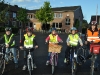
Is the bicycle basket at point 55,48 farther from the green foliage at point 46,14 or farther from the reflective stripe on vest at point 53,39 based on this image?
the green foliage at point 46,14

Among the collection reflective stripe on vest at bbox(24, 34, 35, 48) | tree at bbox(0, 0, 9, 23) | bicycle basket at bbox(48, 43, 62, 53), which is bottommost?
bicycle basket at bbox(48, 43, 62, 53)

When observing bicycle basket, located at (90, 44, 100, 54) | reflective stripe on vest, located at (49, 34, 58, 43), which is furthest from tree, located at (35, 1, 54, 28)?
bicycle basket, located at (90, 44, 100, 54)

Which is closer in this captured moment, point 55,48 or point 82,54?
point 55,48

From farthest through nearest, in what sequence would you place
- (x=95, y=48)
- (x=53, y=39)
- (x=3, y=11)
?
(x=3, y=11), (x=53, y=39), (x=95, y=48)

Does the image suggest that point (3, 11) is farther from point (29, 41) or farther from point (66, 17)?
point (29, 41)

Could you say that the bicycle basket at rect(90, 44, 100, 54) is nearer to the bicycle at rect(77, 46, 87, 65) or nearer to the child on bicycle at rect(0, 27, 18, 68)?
the bicycle at rect(77, 46, 87, 65)

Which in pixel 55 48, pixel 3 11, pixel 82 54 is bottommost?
pixel 82 54

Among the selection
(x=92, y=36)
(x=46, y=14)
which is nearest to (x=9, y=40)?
(x=92, y=36)

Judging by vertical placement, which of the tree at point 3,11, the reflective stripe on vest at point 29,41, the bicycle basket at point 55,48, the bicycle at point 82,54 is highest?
the tree at point 3,11

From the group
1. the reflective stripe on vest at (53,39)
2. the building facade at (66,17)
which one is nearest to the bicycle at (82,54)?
the reflective stripe on vest at (53,39)

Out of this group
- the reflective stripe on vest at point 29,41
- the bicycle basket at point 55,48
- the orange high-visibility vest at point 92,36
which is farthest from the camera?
the orange high-visibility vest at point 92,36

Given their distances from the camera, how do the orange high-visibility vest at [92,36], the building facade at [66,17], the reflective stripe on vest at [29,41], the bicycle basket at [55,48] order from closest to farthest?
the bicycle basket at [55,48] < the reflective stripe on vest at [29,41] < the orange high-visibility vest at [92,36] < the building facade at [66,17]

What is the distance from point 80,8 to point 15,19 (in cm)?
2175

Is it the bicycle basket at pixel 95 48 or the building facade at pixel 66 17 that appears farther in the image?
the building facade at pixel 66 17
